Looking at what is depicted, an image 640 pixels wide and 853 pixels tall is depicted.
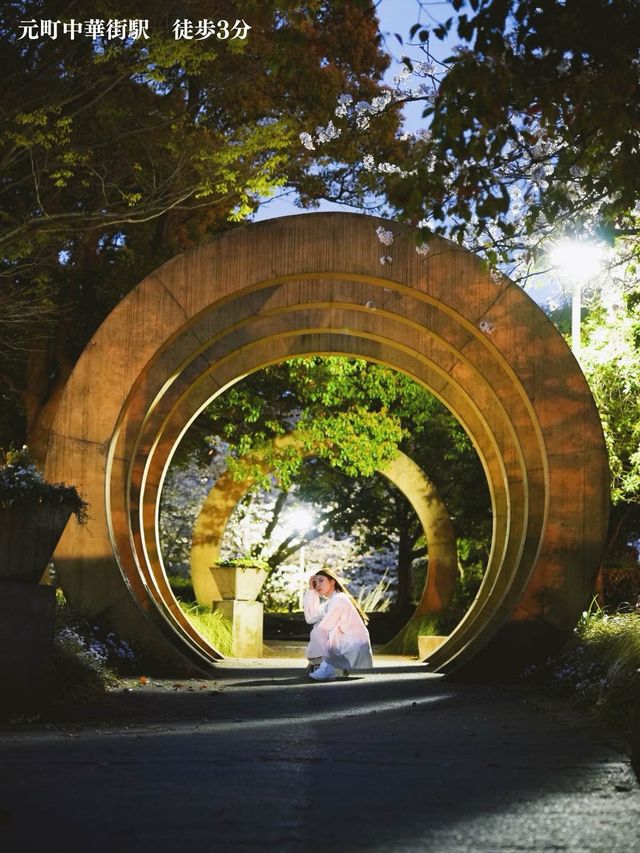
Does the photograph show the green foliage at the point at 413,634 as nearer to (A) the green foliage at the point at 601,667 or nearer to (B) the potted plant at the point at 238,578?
(B) the potted plant at the point at 238,578

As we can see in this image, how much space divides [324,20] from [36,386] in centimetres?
771

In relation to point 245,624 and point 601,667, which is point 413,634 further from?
point 601,667

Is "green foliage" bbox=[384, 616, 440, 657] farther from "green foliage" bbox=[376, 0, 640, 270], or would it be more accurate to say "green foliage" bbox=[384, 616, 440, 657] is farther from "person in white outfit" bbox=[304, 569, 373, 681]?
"green foliage" bbox=[376, 0, 640, 270]

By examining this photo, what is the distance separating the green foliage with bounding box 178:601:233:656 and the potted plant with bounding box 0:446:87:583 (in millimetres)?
11170

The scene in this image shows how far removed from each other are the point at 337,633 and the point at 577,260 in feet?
17.3

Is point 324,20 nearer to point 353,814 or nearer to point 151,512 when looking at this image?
point 151,512

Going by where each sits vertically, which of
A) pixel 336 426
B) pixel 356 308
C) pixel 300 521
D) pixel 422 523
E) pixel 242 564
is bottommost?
pixel 242 564

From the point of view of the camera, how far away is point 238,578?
21.9 m

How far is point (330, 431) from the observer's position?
2125 centimetres

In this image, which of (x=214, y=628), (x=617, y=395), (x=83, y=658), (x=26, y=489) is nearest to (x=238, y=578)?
(x=214, y=628)

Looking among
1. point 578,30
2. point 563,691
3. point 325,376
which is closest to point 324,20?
point 325,376

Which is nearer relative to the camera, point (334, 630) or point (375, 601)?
point (334, 630)

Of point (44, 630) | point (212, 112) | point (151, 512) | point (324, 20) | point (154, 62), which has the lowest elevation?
point (44, 630)

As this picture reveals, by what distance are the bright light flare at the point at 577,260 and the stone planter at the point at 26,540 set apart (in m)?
6.30
